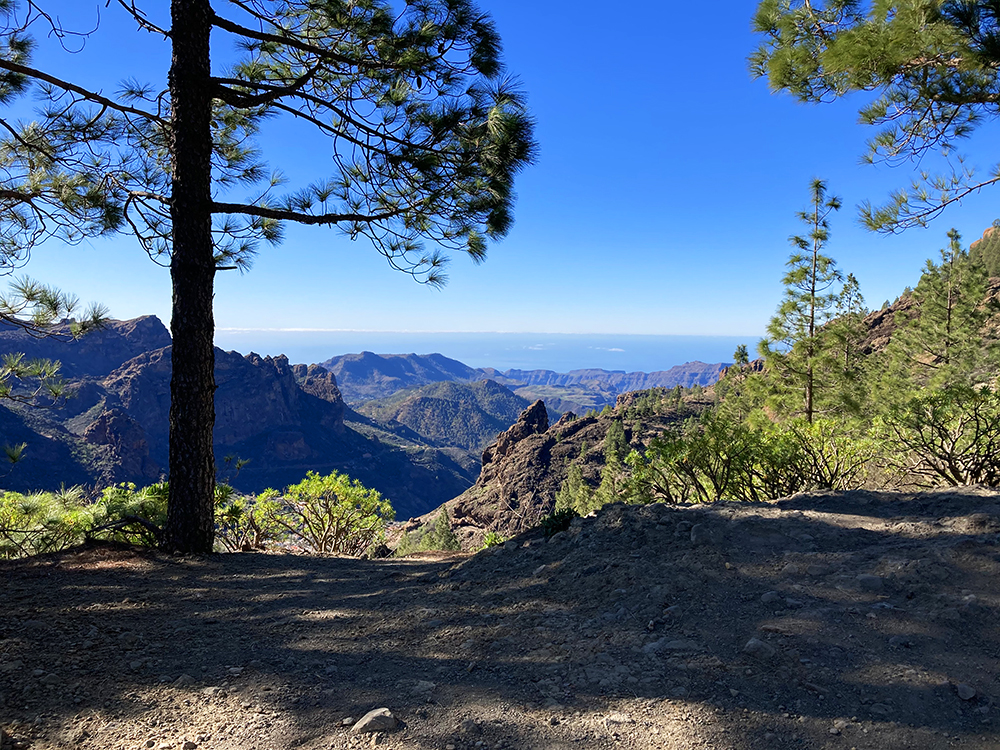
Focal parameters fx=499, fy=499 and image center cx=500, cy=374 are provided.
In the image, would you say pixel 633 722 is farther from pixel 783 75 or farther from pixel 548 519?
pixel 783 75

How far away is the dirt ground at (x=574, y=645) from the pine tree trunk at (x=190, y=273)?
37.5 inches

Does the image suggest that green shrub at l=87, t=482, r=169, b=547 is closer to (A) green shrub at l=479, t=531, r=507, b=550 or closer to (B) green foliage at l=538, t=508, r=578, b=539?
(A) green shrub at l=479, t=531, r=507, b=550

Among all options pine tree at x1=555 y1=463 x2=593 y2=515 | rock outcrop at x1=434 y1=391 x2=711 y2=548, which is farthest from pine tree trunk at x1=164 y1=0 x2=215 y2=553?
rock outcrop at x1=434 y1=391 x2=711 y2=548

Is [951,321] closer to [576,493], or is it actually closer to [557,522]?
[557,522]

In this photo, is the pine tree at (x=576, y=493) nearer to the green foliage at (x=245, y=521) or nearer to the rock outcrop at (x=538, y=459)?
the rock outcrop at (x=538, y=459)

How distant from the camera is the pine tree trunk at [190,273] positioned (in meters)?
5.61

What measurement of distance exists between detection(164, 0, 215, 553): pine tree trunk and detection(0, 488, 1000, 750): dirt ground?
0.95 m

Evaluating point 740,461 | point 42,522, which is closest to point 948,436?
point 740,461

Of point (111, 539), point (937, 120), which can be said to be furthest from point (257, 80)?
point (937, 120)

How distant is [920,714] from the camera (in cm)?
217

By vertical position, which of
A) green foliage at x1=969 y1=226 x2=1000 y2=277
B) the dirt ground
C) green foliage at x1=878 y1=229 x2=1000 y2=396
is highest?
green foliage at x1=969 y1=226 x2=1000 y2=277

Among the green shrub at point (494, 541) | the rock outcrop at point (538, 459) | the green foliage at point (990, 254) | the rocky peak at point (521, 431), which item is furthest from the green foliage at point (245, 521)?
the green foliage at point (990, 254)

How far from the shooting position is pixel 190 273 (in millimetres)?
5613

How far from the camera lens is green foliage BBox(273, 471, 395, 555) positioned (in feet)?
27.7
